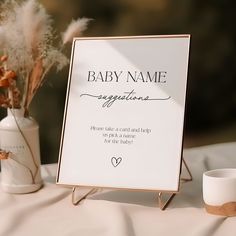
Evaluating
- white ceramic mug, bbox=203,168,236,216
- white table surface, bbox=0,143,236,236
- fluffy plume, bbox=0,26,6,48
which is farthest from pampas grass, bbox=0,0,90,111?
white ceramic mug, bbox=203,168,236,216

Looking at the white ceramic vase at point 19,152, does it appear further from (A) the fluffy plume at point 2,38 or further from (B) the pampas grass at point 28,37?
(A) the fluffy plume at point 2,38

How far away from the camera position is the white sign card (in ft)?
3.24

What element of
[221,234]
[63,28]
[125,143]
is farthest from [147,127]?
[63,28]

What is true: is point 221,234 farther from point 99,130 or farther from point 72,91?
point 72,91

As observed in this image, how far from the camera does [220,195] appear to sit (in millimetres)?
920

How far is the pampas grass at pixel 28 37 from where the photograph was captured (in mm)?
1080

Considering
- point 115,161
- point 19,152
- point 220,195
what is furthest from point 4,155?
point 220,195

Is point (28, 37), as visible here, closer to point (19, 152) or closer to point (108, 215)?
point (19, 152)

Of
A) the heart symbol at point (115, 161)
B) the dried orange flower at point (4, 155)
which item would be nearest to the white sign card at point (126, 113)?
the heart symbol at point (115, 161)

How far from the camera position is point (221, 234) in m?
0.84

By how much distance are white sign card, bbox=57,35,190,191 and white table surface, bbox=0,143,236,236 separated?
48mm

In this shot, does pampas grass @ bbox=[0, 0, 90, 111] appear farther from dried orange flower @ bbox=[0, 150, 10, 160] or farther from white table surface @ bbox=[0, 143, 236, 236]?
white table surface @ bbox=[0, 143, 236, 236]

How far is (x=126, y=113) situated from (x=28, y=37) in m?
0.28

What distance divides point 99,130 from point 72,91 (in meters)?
0.11
